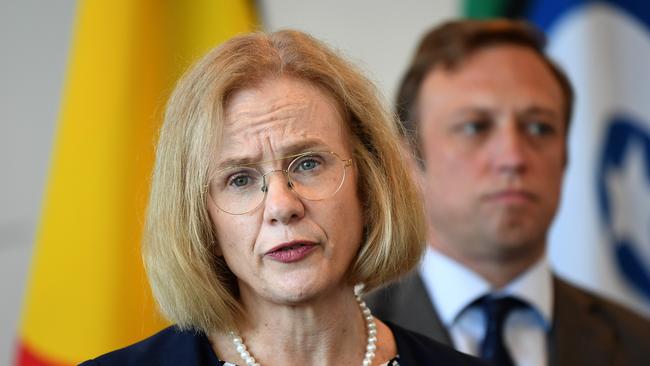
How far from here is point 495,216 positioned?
114 inches

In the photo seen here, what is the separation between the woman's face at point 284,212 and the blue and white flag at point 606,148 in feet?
7.06

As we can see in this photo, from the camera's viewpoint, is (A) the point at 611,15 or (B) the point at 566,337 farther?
(A) the point at 611,15

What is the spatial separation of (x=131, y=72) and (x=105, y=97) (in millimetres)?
107

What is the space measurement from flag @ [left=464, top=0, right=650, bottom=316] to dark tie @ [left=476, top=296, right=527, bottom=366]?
1112 mm

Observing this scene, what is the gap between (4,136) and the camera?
3.21m

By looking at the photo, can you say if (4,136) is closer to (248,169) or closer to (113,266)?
(113,266)

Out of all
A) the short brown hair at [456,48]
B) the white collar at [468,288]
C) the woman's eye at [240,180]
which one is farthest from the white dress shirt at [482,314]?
the woman's eye at [240,180]

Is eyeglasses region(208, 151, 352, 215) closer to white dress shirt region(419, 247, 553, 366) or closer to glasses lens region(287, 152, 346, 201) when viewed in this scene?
glasses lens region(287, 152, 346, 201)

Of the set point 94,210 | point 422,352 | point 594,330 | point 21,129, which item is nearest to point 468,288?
point 594,330

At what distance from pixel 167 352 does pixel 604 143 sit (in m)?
2.42

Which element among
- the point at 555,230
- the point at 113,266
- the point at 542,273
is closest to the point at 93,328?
the point at 113,266

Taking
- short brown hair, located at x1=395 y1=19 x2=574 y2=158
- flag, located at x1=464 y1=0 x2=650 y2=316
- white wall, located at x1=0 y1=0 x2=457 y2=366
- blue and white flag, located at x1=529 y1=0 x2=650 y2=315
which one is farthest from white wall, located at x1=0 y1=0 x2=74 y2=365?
blue and white flag, located at x1=529 y1=0 x2=650 y2=315

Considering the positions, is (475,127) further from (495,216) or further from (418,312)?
(418,312)

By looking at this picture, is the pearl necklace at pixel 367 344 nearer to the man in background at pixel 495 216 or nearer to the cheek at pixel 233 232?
the cheek at pixel 233 232
